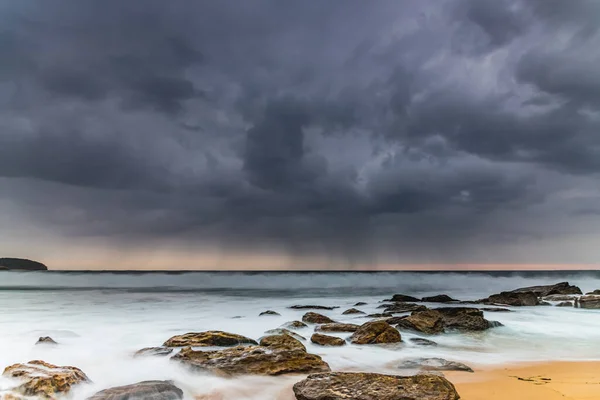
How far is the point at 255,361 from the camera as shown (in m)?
7.14

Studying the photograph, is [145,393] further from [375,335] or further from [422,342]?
[422,342]

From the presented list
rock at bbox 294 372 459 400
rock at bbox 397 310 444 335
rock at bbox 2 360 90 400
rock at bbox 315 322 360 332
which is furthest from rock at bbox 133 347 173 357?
rock at bbox 397 310 444 335

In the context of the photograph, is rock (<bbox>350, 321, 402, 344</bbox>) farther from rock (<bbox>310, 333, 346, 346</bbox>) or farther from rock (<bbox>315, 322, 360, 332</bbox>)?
rock (<bbox>315, 322, 360, 332</bbox>)

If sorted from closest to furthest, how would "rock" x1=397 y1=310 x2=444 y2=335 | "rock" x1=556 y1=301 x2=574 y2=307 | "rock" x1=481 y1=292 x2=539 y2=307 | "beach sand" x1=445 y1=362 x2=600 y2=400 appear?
"beach sand" x1=445 y1=362 x2=600 y2=400, "rock" x1=397 y1=310 x2=444 y2=335, "rock" x1=556 y1=301 x2=574 y2=307, "rock" x1=481 y1=292 x2=539 y2=307

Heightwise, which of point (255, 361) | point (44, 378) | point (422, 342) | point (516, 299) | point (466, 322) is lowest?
point (516, 299)

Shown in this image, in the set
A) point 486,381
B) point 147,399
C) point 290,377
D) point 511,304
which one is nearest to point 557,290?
point 511,304

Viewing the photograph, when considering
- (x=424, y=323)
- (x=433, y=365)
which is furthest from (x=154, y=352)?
(x=424, y=323)

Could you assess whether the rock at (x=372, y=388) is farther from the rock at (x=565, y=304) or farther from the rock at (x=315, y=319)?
the rock at (x=565, y=304)

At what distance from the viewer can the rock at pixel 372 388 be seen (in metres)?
5.09

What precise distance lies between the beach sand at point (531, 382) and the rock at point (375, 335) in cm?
273

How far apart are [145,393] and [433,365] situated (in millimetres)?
5160

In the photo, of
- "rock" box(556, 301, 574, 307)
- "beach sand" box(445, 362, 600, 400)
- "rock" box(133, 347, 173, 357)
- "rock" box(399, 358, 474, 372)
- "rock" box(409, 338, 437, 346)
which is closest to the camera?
"beach sand" box(445, 362, 600, 400)

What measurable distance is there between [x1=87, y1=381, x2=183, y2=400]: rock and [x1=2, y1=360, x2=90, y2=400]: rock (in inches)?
18.6

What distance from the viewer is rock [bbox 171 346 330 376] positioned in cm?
688
